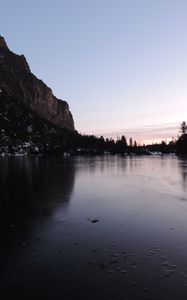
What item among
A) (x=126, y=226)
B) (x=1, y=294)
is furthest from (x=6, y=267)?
(x=126, y=226)

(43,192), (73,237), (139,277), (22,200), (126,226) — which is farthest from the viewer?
(43,192)

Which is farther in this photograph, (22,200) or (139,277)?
(22,200)

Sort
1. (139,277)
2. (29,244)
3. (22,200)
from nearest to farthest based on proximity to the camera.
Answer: (139,277) < (29,244) < (22,200)

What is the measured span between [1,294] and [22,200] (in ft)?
73.3

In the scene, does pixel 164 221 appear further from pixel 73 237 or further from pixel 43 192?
pixel 43 192

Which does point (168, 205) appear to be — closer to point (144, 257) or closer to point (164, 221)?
point (164, 221)

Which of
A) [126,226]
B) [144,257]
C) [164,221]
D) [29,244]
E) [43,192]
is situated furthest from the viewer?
[43,192]

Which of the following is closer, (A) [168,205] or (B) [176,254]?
(B) [176,254]

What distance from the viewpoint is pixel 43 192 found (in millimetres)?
41562

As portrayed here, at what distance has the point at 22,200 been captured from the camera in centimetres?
3481

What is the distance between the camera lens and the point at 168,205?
3228 cm

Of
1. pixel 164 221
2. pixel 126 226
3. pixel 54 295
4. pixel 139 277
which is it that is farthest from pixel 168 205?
pixel 54 295

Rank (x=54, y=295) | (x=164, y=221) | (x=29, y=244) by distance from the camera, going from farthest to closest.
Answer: (x=164, y=221) → (x=29, y=244) → (x=54, y=295)

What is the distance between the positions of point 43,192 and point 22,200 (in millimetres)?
6837
